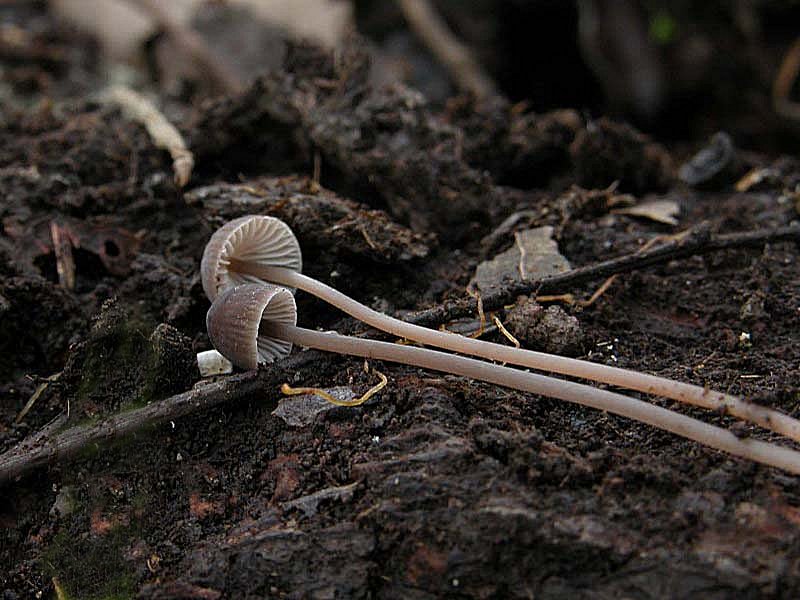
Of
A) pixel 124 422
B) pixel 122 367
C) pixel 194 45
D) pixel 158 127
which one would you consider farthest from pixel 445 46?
pixel 124 422

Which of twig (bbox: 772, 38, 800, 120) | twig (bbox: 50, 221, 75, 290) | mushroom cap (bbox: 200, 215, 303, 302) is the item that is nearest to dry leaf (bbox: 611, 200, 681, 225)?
mushroom cap (bbox: 200, 215, 303, 302)

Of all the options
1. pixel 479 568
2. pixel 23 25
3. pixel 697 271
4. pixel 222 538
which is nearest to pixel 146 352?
pixel 222 538

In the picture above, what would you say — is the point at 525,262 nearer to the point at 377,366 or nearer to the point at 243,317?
the point at 377,366

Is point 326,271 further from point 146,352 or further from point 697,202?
point 697,202

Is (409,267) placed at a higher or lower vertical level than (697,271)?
higher

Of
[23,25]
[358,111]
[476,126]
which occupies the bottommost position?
[476,126]

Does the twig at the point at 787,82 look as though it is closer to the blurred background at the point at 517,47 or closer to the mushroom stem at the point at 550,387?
the blurred background at the point at 517,47
